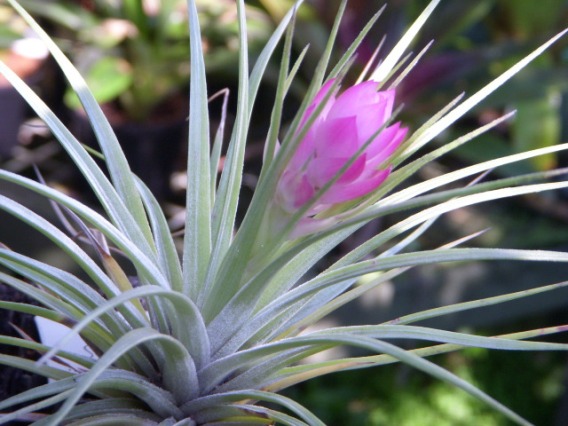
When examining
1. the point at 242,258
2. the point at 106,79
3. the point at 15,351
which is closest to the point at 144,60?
the point at 106,79

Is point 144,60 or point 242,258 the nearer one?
point 242,258

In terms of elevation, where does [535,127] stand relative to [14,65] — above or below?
below

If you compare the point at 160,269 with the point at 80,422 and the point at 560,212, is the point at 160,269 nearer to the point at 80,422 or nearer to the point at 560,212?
the point at 80,422

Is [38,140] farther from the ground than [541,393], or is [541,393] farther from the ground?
[38,140]

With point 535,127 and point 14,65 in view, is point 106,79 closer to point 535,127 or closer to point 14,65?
point 14,65

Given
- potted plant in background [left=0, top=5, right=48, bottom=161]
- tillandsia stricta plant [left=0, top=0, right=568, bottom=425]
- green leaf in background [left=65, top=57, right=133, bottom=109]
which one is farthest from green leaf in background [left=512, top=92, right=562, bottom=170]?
tillandsia stricta plant [left=0, top=0, right=568, bottom=425]

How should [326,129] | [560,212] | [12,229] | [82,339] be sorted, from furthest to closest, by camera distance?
[560,212]
[12,229]
[82,339]
[326,129]

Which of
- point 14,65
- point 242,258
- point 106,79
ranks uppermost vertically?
point 14,65

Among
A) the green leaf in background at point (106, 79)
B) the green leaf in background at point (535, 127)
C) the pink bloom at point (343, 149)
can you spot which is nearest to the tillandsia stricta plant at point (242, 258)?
the pink bloom at point (343, 149)

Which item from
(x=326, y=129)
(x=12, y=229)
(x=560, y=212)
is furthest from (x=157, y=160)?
(x=326, y=129)
